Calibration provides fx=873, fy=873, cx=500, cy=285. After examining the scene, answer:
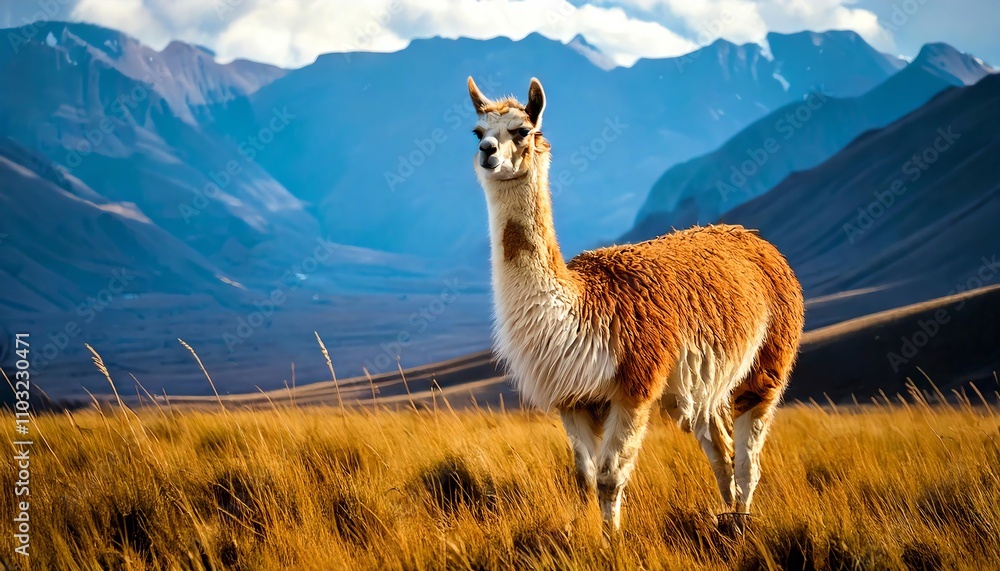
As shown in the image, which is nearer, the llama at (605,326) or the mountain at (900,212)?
the llama at (605,326)

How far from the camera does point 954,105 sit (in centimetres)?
7144

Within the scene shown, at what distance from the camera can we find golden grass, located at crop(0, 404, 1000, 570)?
12.9 ft

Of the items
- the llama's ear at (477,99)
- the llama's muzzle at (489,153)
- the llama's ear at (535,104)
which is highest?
the llama's ear at (477,99)

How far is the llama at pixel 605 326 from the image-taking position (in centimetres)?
431

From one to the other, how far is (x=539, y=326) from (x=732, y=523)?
1446 millimetres

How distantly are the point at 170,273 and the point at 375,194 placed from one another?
35990 millimetres

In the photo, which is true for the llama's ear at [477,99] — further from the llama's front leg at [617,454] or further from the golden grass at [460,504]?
the golden grass at [460,504]

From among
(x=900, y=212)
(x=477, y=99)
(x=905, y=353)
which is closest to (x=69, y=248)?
(x=900, y=212)

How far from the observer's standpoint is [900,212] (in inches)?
2613

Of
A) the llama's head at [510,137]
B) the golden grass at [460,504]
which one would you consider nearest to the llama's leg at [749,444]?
the golden grass at [460,504]

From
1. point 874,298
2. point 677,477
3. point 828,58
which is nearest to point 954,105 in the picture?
point 874,298

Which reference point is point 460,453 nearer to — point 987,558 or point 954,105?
point 987,558

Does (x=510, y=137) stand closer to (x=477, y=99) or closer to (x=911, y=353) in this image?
(x=477, y=99)

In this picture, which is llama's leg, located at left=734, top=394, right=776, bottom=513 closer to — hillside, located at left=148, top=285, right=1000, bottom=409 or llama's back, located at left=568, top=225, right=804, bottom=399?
llama's back, located at left=568, top=225, right=804, bottom=399
